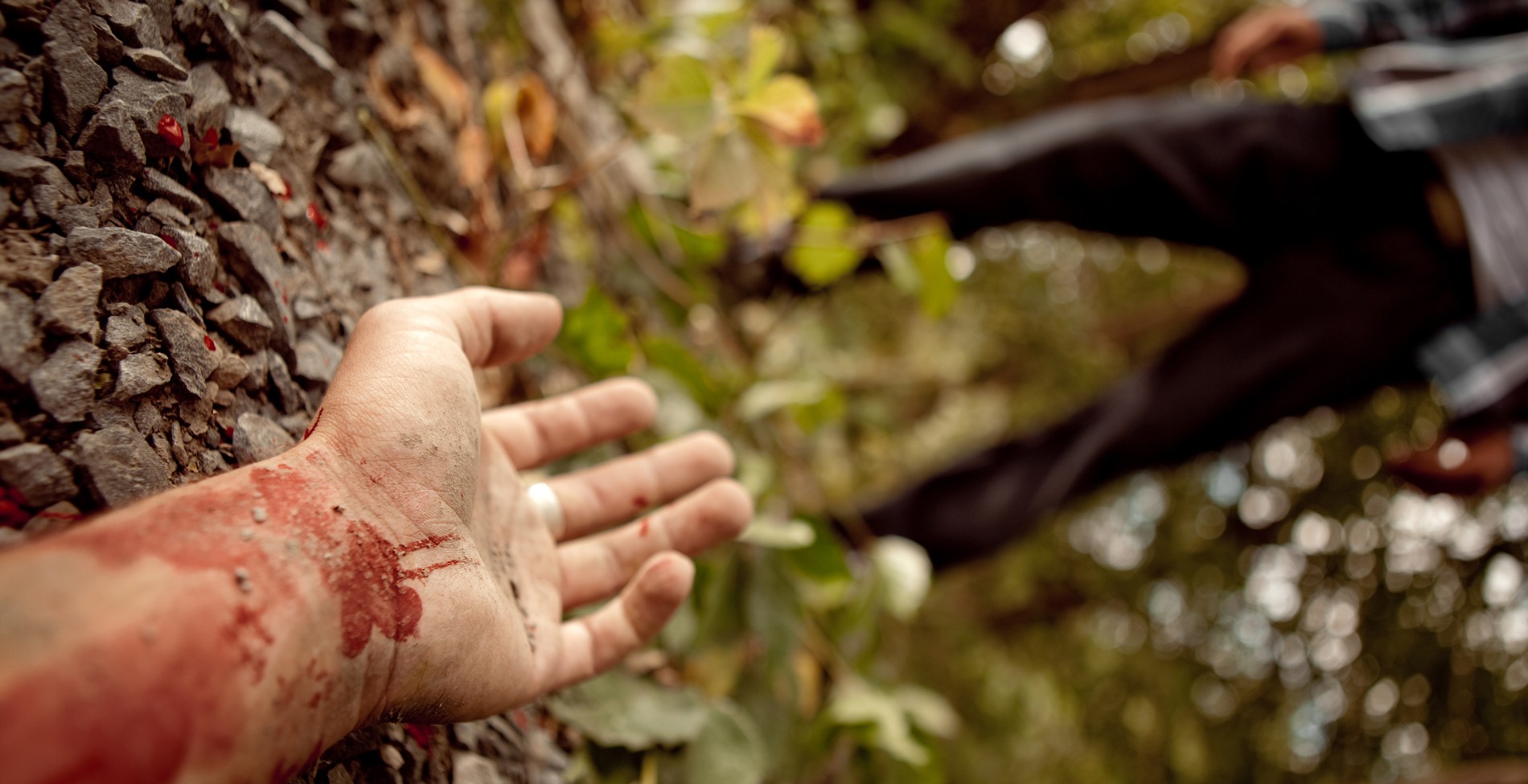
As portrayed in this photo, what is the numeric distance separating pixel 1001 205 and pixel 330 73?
0.95m

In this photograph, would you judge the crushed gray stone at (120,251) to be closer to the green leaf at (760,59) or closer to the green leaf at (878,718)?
the green leaf at (760,59)

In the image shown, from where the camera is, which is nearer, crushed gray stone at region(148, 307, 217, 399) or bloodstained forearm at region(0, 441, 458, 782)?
bloodstained forearm at region(0, 441, 458, 782)

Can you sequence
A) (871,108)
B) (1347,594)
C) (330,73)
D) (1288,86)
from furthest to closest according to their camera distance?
1. (1288,86)
2. (1347,594)
3. (871,108)
4. (330,73)

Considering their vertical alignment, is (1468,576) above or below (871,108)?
below

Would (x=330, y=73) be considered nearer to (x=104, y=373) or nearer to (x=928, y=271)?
(x=104, y=373)

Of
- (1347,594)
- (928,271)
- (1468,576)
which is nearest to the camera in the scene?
(928,271)

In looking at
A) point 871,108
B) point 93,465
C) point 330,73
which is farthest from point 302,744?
point 871,108

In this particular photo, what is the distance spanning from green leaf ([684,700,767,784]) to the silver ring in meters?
0.20

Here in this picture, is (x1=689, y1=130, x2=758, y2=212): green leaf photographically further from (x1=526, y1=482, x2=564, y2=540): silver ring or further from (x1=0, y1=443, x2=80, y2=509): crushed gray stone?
(x1=0, y1=443, x2=80, y2=509): crushed gray stone

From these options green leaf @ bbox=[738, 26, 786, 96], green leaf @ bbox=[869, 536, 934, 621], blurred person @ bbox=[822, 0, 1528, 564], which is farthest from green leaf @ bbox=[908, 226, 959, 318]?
green leaf @ bbox=[738, 26, 786, 96]

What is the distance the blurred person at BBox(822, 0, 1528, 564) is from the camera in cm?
112

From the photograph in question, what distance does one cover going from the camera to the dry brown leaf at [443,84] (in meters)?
0.83

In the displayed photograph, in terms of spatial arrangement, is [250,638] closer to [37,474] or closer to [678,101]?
[37,474]

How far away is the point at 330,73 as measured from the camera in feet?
2.13
